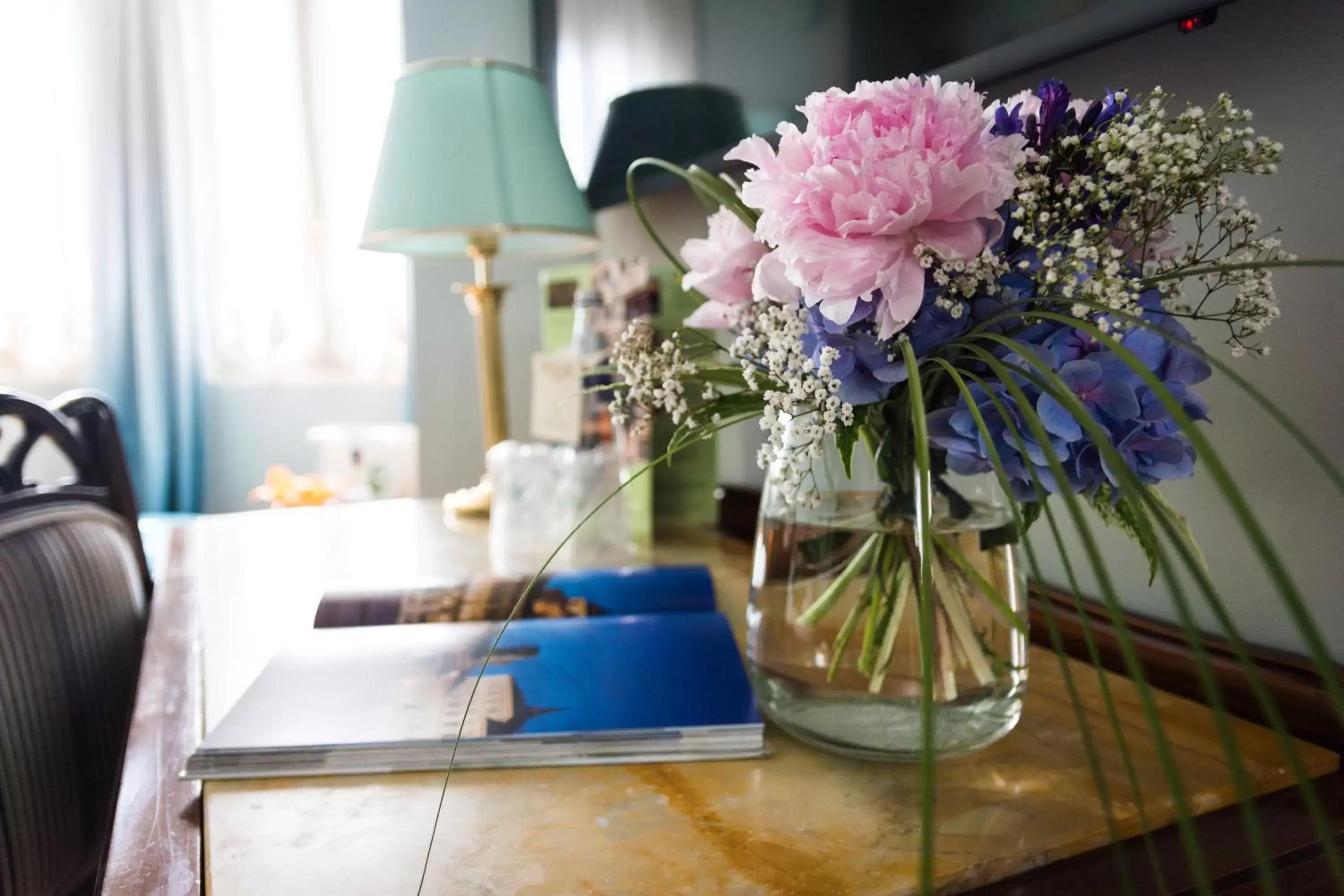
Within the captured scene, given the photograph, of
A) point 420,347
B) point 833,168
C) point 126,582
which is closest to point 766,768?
point 833,168

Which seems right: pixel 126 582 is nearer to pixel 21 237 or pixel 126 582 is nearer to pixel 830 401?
pixel 830 401

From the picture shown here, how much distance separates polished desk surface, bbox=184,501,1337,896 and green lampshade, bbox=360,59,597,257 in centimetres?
78

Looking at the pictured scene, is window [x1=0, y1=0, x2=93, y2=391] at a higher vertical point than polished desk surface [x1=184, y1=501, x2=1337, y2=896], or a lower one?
higher

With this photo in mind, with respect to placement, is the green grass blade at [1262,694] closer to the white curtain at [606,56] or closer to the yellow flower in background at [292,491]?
the white curtain at [606,56]

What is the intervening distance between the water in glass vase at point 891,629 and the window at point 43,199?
8.89 feet

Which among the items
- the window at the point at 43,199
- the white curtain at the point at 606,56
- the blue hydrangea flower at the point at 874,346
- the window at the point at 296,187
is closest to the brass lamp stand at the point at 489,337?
the white curtain at the point at 606,56

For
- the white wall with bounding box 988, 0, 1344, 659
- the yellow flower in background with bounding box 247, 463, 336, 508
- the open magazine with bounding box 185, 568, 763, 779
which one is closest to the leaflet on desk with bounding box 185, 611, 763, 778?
the open magazine with bounding box 185, 568, 763, 779

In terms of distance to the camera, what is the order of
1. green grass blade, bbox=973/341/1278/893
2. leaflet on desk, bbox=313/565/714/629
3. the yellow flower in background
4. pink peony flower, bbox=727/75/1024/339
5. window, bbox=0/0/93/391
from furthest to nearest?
window, bbox=0/0/93/391 → the yellow flower in background → leaflet on desk, bbox=313/565/714/629 → pink peony flower, bbox=727/75/1024/339 → green grass blade, bbox=973/341/1278/893

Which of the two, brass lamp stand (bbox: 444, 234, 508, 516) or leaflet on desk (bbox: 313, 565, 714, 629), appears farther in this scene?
brass lamp stand (bbox: 444, 234, 508, 516)

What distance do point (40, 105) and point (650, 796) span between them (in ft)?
→ 9.49

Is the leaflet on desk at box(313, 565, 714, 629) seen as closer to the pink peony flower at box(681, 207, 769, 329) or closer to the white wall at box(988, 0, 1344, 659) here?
the pink peony flower at box(681, 207, 769, 329)

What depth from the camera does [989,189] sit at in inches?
16.4

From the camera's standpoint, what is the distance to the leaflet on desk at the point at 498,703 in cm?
51

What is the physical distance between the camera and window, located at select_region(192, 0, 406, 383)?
105 inches
